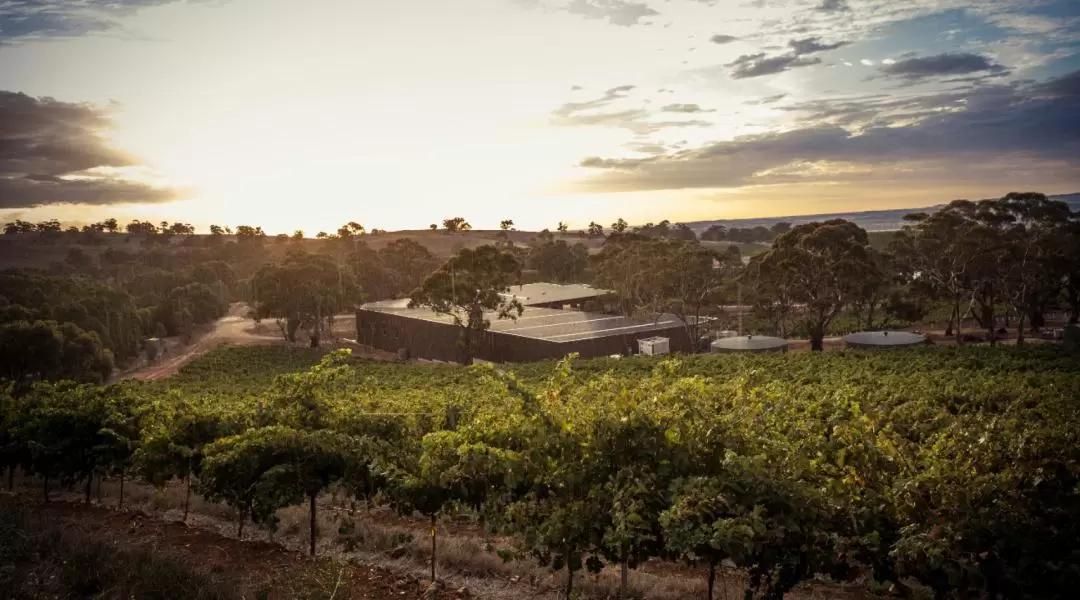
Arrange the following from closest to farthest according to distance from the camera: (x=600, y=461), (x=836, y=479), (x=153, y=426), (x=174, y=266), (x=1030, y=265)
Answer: (x=836, y=479) < (x=600, y=461) < (x=153, y=426) < (x=1030, y=265) < (x=174, y=266)

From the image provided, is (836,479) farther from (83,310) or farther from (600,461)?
(83,310)

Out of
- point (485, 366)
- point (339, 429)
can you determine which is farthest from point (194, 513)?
point (485, 366)

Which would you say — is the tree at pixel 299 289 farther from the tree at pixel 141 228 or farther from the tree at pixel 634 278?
the tree at pixel 141 228

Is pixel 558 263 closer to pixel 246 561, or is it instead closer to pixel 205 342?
pixel 205 342

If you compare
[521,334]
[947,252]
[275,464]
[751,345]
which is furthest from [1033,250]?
[275,464]

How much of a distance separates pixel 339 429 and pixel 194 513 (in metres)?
6.35

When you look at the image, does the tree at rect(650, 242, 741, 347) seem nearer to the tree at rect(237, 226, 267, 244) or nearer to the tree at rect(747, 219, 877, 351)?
the tree at rect(747, 219, 877, 351)

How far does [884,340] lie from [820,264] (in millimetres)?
6751

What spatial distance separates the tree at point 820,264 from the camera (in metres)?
47.2

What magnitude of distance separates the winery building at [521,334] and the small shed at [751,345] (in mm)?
5677

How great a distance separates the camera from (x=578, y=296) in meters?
75.2

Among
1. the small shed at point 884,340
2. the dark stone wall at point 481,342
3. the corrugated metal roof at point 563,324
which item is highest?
the corrugated metal roof at point 563,324

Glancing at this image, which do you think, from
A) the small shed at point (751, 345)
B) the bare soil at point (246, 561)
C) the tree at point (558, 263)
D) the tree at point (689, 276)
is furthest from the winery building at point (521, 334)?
the tree at point (558, 263)

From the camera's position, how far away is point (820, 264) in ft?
157
